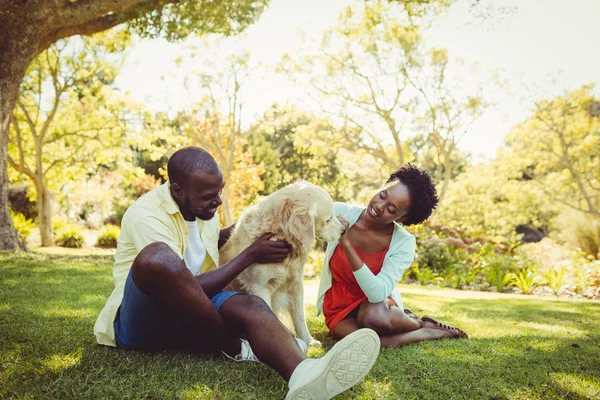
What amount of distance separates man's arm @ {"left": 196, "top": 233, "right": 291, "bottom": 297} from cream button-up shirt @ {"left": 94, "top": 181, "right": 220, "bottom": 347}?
25cm

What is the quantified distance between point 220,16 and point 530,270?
30.5 ft

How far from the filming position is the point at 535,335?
13.7 ft

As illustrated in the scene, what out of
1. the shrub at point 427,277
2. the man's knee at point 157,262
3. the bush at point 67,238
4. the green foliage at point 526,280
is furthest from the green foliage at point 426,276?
the bush at point 67,238

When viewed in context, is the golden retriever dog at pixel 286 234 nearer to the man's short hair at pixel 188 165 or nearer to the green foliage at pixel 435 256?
the man's short hair at pixel 188 165

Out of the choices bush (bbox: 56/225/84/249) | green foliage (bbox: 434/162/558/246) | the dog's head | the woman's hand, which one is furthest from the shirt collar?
green foliage (bbox: 434/162/558/246)

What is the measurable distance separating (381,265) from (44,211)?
15151 millimetres

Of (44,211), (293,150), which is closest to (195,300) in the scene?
(44,211)

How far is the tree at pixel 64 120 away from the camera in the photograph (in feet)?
49.7

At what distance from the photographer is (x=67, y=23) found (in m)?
8.22

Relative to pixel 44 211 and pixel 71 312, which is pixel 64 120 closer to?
pixel 44 211

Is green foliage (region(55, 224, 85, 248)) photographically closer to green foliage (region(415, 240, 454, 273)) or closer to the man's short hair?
green foliage (region(415, 240, 454, 273))

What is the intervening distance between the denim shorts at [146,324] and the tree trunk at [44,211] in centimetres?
1480

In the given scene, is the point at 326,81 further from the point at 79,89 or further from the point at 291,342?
the point at 291,342

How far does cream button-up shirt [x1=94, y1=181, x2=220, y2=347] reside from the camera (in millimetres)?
2588
